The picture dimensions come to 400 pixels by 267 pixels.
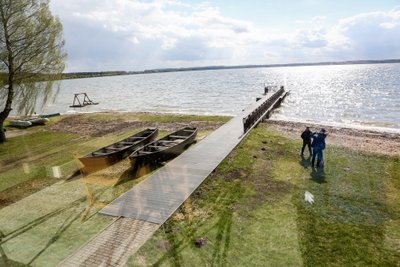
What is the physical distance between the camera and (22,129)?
30.5 m

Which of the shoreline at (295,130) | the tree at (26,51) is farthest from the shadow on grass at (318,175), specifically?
the tree at (26,51)

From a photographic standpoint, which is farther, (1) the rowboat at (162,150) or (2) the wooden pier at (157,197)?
(1) the rowboat at (162,150)

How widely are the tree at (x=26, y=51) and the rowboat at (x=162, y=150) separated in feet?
46.4

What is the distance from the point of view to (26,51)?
78.5ft

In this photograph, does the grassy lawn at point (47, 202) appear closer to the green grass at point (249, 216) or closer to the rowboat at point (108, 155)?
the green grass at point (249, 216)

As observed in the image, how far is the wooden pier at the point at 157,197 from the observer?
27.5 feet

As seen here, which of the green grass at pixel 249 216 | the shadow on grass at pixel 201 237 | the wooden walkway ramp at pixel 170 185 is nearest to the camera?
the shadow on grass at pixel 201 237

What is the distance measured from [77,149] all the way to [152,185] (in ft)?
35.1

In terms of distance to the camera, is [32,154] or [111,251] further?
[32,154]

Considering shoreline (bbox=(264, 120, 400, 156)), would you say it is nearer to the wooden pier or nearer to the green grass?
the green grass

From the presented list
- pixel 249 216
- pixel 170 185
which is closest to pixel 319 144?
pixel 249 216

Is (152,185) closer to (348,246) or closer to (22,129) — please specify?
(348,246)

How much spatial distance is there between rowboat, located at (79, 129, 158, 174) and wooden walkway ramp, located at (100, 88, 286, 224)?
353cm

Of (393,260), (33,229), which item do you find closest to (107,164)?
(33,229)
